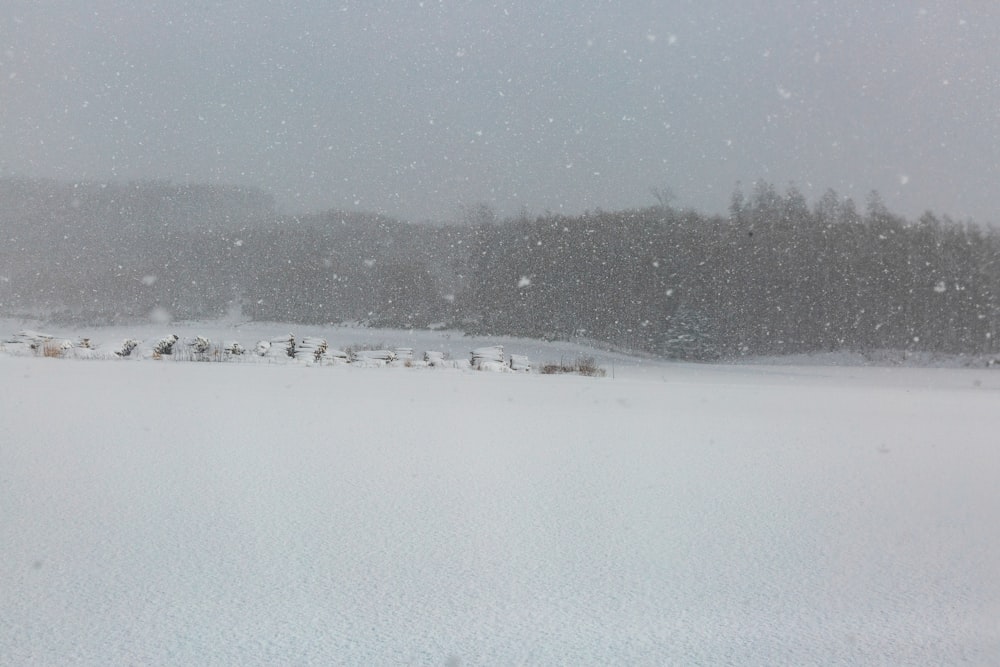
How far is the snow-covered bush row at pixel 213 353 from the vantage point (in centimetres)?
1573

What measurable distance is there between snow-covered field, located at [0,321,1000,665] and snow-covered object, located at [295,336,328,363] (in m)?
11.0

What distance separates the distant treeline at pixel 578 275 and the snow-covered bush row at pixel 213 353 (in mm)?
21334

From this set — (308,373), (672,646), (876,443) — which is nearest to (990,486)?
(876,443)

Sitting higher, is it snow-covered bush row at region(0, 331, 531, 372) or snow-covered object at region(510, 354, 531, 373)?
snow-covered bush row at region(0, 331, 531, 372)

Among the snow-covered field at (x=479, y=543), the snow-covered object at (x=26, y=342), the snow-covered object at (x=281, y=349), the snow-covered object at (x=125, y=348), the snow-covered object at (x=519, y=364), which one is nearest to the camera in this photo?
the snow-covered field at (x=479, y=543)

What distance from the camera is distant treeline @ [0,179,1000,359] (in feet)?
122

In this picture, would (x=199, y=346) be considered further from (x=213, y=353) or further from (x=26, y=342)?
(x=26, y=342)

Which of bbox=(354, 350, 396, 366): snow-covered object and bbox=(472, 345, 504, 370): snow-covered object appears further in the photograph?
bbox=(354, 350, 396, 366): snow-covered object

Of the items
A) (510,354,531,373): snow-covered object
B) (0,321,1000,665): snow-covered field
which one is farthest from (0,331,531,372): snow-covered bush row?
(0,321,1000,665): snow-covered field

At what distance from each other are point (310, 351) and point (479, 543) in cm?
1743

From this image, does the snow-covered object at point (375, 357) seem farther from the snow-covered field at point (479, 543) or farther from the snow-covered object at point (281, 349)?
the snow-covered field at point (479, 543)

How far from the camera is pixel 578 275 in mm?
43469

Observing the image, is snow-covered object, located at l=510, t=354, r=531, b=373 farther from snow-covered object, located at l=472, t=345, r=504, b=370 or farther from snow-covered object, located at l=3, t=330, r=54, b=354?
snow-covered object, located at l=3, t=330, r=54, b=354

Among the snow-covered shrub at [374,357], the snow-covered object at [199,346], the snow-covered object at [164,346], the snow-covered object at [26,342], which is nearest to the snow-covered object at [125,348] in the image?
the snow-covered object at [164,346]
